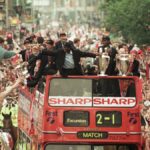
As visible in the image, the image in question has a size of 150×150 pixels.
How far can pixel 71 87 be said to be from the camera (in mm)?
17672

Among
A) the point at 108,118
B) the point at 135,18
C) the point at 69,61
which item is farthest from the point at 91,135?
the point at 135,18

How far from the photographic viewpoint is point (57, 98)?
17500mm

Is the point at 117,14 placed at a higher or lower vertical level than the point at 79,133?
lower

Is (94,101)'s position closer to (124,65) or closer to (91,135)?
(91,135)

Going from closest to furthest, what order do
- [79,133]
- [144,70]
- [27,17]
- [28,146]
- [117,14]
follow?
1. [79,133]
2. [28,146]
3. [144,70]
4. [117,14]
5. [27,17]

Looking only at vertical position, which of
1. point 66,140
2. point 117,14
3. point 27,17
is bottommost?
point 27,17

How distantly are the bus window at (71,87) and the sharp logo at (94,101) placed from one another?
0.09 meters

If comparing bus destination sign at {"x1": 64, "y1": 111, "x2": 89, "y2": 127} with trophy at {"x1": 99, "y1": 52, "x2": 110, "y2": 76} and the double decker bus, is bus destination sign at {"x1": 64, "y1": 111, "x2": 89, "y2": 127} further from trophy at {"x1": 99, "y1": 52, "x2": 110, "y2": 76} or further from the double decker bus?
trophy at {"x1": 99, "y1": 52, "x2": 110, "y2": 76}

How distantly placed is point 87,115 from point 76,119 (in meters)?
0.20

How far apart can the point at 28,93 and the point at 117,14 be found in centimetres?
3495

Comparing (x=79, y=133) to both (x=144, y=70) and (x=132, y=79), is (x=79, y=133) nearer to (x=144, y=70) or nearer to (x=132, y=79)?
(x=132, y=79)

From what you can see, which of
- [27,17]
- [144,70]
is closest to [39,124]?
[144,70]

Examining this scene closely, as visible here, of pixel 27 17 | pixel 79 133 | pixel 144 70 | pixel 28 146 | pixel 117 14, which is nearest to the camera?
pixel 79 133

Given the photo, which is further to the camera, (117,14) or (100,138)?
(117,14)
